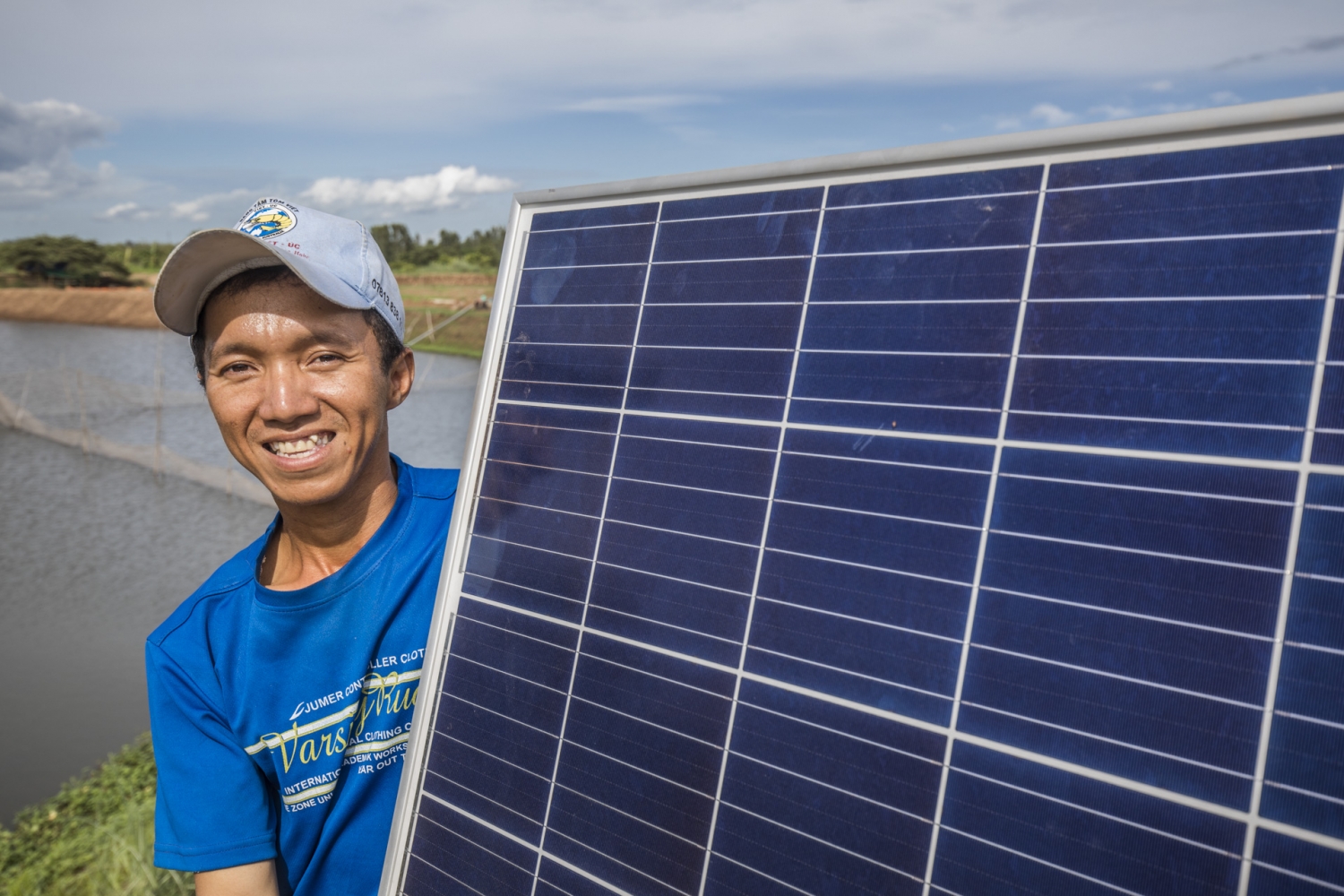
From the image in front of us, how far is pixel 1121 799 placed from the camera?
1.53 metres

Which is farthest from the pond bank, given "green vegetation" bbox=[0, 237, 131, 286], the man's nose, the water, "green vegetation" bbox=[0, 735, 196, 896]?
the man's nose

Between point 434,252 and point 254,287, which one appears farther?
point 434,252

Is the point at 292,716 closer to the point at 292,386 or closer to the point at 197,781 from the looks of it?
the point at 197,781

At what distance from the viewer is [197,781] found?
2580 mm

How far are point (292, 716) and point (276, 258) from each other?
144cm

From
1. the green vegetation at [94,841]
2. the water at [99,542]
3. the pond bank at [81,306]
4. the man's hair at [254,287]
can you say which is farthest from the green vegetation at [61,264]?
the man's hair at [254,287]

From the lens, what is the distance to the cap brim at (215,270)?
2.44 metres

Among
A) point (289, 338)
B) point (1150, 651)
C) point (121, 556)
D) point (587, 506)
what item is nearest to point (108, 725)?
point (121, 556)

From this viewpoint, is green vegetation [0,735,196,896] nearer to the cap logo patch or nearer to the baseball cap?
the baseball cap

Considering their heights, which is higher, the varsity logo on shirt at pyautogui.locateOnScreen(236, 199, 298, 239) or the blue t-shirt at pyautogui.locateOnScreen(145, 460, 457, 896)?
the varsity logo on shirt at pyautogui.locateOnScreen(236, 199, 298, 239)

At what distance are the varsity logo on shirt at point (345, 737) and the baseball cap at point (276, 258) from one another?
1226mm

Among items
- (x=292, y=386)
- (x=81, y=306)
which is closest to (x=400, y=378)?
(x=292, y=386)

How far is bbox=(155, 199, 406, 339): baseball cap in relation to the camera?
2.46 m

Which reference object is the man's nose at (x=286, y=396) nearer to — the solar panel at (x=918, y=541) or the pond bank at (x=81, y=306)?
the solar panel at (x=918, y=541)
